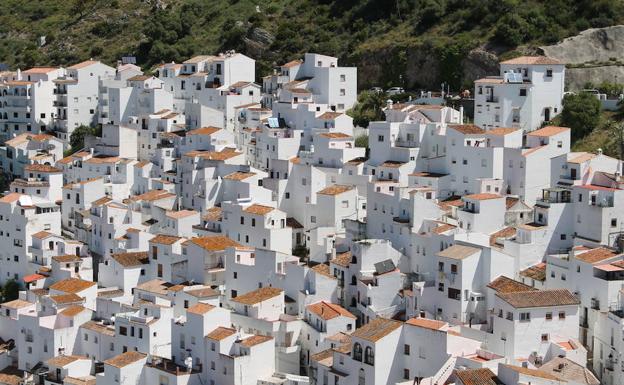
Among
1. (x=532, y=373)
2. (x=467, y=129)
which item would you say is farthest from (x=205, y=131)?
(x=532, y=373)

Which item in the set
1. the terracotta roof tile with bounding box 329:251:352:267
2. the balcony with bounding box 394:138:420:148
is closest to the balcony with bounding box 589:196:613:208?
the terracotta roof tile with bounding box 329:251:352:267

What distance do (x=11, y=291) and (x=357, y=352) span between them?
1984 centimetres

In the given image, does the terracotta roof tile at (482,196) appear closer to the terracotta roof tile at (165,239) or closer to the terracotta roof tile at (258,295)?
the terracotta roof tile at (258,295)

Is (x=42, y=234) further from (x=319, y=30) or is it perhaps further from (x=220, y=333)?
(x=319, y=30)

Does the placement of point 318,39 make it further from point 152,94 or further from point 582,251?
point 582,251

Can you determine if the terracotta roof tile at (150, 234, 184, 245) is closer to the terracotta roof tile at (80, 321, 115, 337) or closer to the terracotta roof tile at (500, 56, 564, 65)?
the terracotta roof tile at (80, 321, 115, 337)

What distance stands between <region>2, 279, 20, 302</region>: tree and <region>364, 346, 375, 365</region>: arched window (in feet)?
65.0

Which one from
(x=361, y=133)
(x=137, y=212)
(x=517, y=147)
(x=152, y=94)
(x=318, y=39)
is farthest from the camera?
(x=318, y=39)

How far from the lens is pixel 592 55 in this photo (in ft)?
185

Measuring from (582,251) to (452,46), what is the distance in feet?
68.8

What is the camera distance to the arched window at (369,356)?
37.6 meters

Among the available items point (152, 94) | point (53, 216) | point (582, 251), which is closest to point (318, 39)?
point (152, 94)

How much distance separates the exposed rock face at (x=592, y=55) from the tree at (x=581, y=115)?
170 inches

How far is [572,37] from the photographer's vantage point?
187 feet
